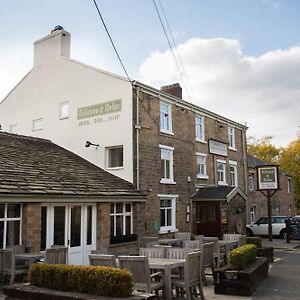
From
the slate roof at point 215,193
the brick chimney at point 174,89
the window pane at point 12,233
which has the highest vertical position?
the brick chimney at point 174,89

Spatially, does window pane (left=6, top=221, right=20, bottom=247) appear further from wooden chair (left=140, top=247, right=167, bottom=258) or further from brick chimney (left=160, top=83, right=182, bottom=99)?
brick chimney (left=160, top=83, right=182, bottom=99)

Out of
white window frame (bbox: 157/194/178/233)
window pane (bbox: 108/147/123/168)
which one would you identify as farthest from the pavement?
window pane (bbox: 108/147/123/168)

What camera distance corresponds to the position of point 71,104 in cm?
2052

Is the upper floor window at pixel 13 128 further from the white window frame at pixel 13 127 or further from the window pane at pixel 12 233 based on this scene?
the window pane at pixel 12 233

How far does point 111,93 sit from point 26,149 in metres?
4.75

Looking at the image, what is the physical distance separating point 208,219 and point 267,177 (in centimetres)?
465

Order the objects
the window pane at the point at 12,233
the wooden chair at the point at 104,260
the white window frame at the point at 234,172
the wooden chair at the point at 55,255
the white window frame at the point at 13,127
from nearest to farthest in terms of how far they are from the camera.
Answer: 1. the wooden chair at the point at 104,260
2. the wooden chair at the point at 55,255
3. the window pane at the point at 12,233
4. the white window frame at the point at 13,127
5. the white window frame at the point at 234,172

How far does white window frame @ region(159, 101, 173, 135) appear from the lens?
2029 centimetres

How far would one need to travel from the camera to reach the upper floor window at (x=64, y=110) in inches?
815

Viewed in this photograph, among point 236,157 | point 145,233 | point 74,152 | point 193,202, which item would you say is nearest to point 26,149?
point 74,152

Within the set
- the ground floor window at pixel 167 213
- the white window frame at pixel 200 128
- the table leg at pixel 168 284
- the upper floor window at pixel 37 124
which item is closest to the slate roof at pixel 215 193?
the ground floor window at pixel 167 213

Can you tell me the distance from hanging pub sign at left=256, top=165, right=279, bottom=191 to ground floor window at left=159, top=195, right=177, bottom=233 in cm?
605

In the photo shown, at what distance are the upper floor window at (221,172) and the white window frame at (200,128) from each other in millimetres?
2447

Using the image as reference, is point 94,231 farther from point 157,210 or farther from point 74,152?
point 74,152
